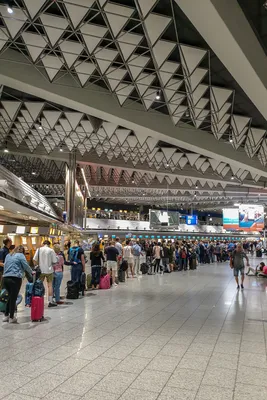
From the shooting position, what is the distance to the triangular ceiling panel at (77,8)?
30.7 ft

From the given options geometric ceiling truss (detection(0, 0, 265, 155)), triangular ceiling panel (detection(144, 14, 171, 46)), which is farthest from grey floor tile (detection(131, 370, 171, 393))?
triangular ceiling panel (detection(144, 14, 171, 46))

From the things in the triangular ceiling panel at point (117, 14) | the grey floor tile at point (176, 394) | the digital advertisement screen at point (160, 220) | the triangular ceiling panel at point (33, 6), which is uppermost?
the triangular ceiling panel at point (33, 6)

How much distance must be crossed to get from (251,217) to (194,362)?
29356 millimetres

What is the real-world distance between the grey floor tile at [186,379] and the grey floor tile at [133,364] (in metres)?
0.48

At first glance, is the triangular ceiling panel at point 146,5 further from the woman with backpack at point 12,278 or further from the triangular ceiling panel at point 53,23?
the woman with backpack at point 12,278

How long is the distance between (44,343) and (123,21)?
30.8 ft

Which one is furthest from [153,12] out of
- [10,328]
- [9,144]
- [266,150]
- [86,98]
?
[9,144]

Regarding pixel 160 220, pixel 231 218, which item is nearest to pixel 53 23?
pixel 160 220

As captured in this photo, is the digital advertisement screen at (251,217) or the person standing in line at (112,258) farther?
the digital advertisement screen at (251,217)

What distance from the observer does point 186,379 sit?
3980 mm

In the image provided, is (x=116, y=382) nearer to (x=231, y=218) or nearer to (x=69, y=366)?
(x=69, y=366)

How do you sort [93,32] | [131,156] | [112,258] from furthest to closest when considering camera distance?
[131,156]
[112,258]
[93,32]

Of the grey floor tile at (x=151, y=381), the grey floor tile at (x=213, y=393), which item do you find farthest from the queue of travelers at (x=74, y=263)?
the grey floor tile at (x=213, y=393)

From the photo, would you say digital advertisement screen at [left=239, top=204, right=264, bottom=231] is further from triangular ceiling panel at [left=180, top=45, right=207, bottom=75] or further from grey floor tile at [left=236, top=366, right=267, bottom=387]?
grey floor tile at [left=236, top=366, right=267, bottom=387]
